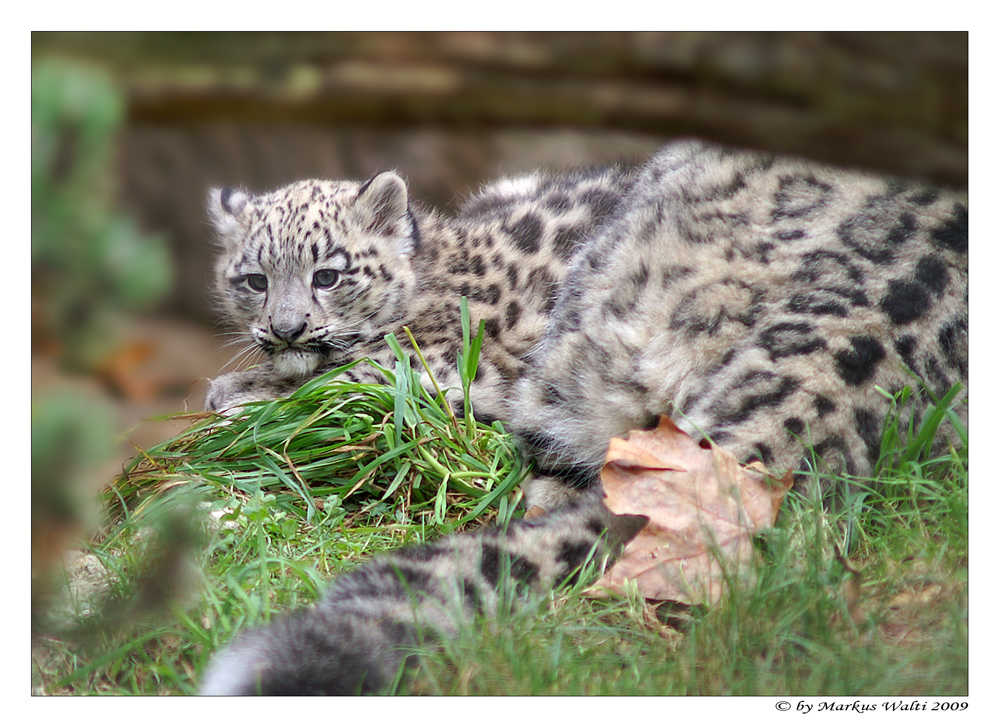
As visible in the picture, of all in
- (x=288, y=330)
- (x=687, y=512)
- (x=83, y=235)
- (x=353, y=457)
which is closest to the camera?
(x=83, y=235)

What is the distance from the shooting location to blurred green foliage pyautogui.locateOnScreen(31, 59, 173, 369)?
1.70m

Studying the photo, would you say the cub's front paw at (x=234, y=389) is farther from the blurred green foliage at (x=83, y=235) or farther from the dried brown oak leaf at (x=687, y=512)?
the blurred green foliage at (x=83, y=235)

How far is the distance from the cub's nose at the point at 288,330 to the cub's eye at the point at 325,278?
10.5 inches

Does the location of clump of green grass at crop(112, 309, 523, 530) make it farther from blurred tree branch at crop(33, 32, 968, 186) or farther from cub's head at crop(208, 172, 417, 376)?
blurred tree branch at crop(33, 32, 968, 186)

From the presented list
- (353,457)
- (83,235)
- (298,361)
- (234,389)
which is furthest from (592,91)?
(234,389)

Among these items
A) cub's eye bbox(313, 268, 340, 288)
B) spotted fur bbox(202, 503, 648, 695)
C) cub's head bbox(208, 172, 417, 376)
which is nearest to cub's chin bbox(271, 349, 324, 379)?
cub's head bbox(208, 172, 417, 376)

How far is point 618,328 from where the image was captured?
3.79 m

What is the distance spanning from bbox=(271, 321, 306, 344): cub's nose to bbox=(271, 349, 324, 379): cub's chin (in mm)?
90

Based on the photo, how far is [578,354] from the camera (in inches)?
156

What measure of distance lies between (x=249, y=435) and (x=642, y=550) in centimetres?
221

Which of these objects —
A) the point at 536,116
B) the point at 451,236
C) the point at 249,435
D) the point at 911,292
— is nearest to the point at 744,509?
the point at 911,292

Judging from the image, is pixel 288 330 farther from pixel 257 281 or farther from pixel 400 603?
pixel 400 603

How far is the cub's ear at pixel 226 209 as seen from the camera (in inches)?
219

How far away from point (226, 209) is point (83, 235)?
4051mm
